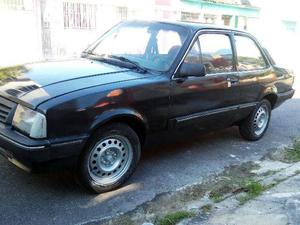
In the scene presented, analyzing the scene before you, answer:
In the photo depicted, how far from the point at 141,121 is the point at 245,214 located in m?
1.37

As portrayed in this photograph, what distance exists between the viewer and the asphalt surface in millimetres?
3838

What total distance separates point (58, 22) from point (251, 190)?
10.4m

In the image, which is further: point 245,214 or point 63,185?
point 63,185

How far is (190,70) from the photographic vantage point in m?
4.70

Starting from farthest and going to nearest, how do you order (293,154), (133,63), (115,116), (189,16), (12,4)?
(189,16) → (12,4) → (293,154) → (133,63) → (115,116)

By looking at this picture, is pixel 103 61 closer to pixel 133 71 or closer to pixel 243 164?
pixel 133 71

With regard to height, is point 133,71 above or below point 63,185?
above

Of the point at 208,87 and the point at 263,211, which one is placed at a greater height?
the point at 208,87

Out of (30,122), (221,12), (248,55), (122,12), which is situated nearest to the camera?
(30,122)

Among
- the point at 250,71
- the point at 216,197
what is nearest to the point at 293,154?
the point at 250,71

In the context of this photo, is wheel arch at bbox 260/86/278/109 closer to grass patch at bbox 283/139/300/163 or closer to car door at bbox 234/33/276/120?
car door at bbox 234/33/276/120

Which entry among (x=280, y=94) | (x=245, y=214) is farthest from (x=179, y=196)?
(x=280, y=94)

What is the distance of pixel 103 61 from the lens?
4.97 m

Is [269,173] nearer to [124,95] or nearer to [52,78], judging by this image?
[124,95]
